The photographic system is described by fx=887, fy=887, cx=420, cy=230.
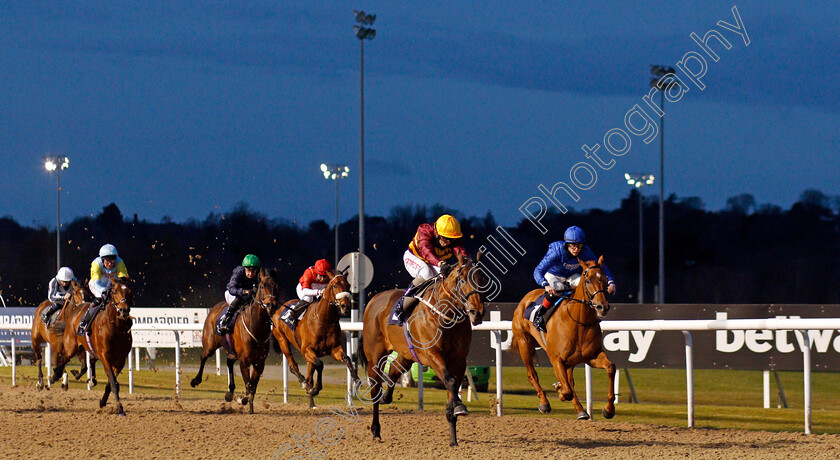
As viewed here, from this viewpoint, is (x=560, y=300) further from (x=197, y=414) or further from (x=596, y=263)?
(x=197, y=414)

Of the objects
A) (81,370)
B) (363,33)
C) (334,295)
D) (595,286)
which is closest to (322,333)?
(334,295)

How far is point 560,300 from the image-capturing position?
25.1ft

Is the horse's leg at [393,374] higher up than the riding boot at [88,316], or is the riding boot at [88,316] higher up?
the riding boot at [88,316]

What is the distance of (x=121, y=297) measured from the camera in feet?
29.4

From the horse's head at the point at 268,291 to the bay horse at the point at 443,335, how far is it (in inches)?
78.0

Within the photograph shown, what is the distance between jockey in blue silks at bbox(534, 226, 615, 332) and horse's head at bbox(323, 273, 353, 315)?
2.12m

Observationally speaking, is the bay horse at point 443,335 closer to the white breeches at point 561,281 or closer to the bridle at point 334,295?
the white breeches at point 561,281

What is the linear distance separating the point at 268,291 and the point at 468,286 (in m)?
3.49

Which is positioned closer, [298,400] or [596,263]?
[596,263]

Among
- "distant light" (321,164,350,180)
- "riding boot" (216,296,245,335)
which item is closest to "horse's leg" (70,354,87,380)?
"riding boot" (216,296,245,335)

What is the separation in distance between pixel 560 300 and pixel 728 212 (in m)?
38.9

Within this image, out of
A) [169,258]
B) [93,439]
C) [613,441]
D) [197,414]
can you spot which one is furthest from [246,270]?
[169,258]

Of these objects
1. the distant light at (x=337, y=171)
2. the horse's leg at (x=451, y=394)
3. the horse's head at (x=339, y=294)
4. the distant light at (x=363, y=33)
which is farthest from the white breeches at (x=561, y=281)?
the distant light at (x=337, y=171)

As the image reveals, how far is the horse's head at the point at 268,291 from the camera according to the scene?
30.3 feet
